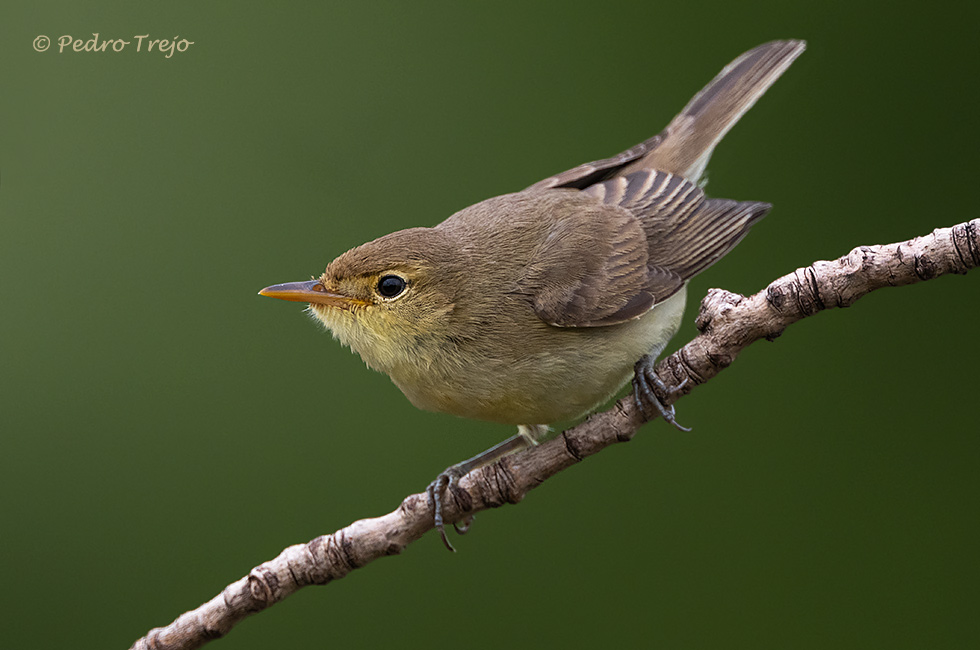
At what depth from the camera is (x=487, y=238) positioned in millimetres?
3162

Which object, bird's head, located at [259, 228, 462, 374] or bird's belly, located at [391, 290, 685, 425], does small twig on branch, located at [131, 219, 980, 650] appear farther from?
bird's head, located at [259, 228, 462, 374]

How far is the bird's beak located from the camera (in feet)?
9.49

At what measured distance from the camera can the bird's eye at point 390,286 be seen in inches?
116

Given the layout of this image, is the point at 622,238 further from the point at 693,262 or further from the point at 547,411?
the point at 547,411

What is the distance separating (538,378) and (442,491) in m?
0.44

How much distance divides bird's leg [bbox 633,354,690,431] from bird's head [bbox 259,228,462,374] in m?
0.61

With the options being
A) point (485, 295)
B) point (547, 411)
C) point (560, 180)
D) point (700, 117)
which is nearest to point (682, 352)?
point (547, 411)

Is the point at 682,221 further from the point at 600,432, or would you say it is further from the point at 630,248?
the point at 600,432

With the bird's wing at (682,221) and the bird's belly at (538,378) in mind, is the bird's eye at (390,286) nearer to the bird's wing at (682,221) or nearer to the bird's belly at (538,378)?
the bird's belly at (538,378)

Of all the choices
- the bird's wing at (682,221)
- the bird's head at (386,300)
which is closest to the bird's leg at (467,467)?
the bird's head at (386,300)

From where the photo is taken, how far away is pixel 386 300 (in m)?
2.94

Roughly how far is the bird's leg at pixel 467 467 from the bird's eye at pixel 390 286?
590 mm

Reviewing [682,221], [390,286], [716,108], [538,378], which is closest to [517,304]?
[538,378]

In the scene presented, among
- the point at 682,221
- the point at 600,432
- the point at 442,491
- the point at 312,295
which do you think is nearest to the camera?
the point at 600,432
